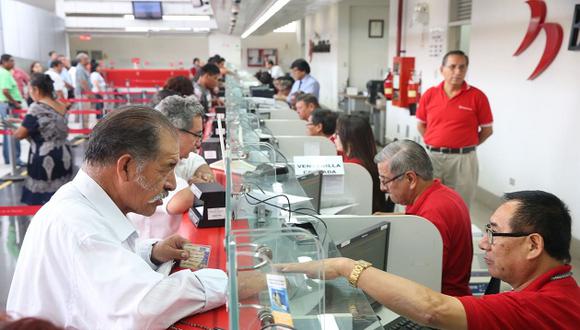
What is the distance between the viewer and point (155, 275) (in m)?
1.29

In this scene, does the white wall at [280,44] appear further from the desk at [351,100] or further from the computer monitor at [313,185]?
the computer monitor at [313,185]

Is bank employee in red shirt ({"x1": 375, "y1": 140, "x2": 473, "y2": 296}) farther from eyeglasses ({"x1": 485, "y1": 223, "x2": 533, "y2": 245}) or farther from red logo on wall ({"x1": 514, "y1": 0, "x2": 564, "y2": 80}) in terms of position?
red logo on wall ({"x1": 514, "y1": 0, "x2": 564, "y2": 80})

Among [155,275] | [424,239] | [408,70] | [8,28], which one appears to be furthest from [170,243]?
[8,28]

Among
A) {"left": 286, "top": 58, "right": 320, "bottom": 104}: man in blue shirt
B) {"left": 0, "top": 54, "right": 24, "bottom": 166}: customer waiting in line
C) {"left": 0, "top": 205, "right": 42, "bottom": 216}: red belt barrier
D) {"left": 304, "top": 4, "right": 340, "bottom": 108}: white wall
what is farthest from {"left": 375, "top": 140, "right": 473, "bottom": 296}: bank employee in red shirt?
{"left": 304, "top": 4, "right": 340, "bottom": 108}: white wall

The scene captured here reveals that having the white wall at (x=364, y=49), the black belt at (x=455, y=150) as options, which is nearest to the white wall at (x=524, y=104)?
the black belt at (x=455, y=150)

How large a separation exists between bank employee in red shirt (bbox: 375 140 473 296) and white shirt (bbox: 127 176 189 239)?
3.52 feet

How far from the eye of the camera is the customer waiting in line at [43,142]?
404 centimetres

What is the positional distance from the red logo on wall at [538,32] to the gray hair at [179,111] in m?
3.41

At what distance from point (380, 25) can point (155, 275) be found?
12088 millimetres

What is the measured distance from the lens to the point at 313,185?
9.34 ft

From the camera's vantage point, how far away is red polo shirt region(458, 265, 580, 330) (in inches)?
53.8

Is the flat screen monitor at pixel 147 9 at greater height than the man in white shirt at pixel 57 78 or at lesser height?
greater

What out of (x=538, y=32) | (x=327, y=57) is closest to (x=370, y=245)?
(x=538, y=32)

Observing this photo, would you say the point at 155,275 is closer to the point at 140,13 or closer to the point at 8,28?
the point at 8,28
